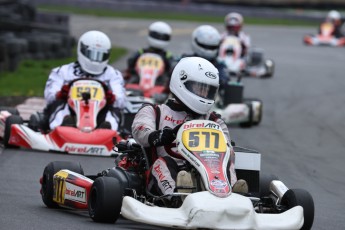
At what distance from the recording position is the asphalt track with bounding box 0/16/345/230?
7953 millimetres

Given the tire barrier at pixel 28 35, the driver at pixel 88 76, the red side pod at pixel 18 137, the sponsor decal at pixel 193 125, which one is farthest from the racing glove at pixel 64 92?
the tire barrier at pixel 28 35

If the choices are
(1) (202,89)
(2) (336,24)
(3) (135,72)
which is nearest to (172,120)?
(1) (202,89)

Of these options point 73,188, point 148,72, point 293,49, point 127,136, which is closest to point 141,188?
point 73,188

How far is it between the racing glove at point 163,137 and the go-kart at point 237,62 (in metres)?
14.8

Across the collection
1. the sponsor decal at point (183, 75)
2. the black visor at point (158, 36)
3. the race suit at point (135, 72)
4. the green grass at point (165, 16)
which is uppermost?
the sponsor decal at point (183, 75)

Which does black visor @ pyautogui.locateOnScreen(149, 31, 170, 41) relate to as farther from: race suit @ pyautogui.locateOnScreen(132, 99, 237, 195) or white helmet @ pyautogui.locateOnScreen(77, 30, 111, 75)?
race suit @ pyautogui.locateOnScreen(132, 99, 237, 195)

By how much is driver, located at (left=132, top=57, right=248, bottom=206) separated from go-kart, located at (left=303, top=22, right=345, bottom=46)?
24796mm

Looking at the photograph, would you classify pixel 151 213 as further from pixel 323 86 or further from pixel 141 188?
pixel 323 86

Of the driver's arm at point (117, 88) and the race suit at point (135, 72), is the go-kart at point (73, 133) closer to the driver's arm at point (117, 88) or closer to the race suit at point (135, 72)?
the driver's arm at point (117, 88)

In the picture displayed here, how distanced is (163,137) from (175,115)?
407 mm

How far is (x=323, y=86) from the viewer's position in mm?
22016

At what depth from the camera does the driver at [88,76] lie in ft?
40.1

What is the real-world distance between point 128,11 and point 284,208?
33787mm

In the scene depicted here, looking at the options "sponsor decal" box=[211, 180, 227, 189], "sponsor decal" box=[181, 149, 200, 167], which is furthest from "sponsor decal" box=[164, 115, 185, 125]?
"sponsor decal" box=[211, 180, 227, 189]
